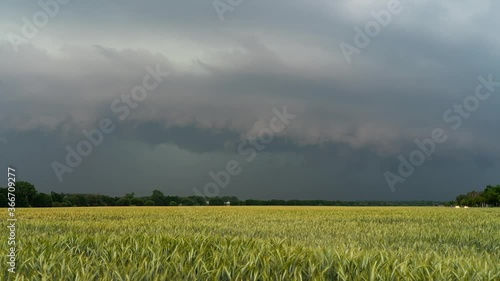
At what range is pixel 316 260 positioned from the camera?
6281 millimetres

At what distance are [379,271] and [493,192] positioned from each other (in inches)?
4513

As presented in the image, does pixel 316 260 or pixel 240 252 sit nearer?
pixel 316 260

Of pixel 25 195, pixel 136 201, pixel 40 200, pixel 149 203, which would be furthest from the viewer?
pixel 136 201

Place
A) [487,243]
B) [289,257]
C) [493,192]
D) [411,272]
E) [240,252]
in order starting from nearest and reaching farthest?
1. [411,272]
2. [289,257]
3. [240,252]
4. [487,243]
5. [493,192]

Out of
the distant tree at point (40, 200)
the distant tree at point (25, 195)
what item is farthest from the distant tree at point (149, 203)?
the distant tree at point (25, 195)

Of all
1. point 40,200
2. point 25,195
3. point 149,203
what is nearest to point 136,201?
point 149,203

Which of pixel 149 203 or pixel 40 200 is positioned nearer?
pixel 40 200

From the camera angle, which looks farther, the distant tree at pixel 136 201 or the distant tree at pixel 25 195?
the distant tree at pixel 136 201

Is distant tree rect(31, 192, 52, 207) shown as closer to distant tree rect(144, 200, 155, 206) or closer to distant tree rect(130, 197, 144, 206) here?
distant tree rect(130, 197, 144, 206)

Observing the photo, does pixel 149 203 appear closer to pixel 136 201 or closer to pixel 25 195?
pixel 136 201

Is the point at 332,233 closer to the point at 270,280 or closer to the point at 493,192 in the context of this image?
the point at 270,280

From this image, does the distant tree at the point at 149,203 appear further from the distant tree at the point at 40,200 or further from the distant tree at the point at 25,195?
the distant tree at the point at 25,195

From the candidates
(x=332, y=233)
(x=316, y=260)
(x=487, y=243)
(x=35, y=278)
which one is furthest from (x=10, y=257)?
(x=487, y=243)

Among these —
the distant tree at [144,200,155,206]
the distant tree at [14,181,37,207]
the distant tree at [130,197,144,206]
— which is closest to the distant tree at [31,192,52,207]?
the distant tree at [14,181,37,207]
